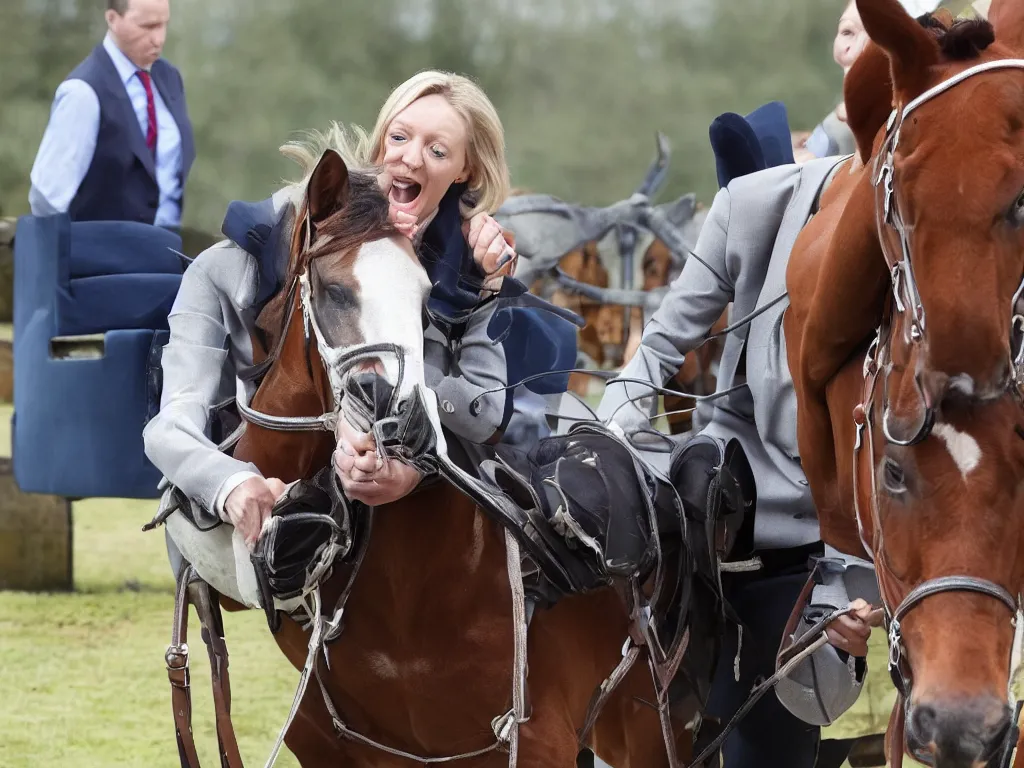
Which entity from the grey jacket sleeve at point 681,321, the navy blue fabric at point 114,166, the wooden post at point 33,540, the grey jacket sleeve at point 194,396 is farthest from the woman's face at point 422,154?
the wooden post at point 33,540

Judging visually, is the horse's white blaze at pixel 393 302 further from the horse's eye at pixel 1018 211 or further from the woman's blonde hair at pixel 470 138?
the horse's eye at pixel 1018 211

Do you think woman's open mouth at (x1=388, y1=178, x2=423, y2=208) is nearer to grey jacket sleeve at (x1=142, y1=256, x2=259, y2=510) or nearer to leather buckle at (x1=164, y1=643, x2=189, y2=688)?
grey jacket sleeve at (x1=142, y1=256, x2=259, y2=510)

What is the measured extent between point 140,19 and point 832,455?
12.3 feet

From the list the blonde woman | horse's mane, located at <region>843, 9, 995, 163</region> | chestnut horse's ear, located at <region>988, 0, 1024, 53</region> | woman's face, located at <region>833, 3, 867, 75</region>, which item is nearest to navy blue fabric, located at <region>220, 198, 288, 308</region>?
the blonde woman

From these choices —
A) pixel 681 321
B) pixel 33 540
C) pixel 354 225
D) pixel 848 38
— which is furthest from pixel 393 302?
pixel 33 540

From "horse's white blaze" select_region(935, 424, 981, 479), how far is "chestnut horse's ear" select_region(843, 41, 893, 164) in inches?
18.7

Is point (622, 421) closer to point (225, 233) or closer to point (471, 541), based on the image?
point (471, 541)

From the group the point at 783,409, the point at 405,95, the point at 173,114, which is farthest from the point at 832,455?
the point at 173,114

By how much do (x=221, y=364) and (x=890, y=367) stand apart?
1.29m

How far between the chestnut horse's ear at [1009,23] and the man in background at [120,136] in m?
3.40

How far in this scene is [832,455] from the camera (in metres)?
2.30

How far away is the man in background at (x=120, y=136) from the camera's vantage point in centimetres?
489

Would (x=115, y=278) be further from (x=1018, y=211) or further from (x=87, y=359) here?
(x=1018, y=211)

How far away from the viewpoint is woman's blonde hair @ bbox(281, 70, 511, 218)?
277 centimetres
